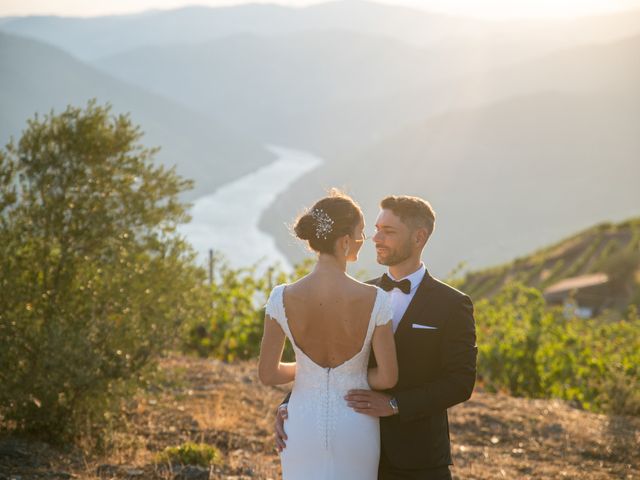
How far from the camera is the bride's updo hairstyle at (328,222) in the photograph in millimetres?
3582

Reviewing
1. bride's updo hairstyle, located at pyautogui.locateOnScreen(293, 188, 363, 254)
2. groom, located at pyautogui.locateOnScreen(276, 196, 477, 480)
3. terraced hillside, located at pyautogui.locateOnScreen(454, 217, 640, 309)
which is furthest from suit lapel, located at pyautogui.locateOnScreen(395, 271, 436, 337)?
terraced hillside, located at pyautogui.locateOnScreen(454, 217, 640, 309)

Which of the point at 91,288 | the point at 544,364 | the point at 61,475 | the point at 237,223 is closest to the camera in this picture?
the point at 61,475

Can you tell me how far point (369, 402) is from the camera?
372cm

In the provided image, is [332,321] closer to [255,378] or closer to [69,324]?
[69,324]

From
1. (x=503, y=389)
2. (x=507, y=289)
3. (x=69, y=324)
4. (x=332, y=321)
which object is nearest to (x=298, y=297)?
(x=332, y=321)

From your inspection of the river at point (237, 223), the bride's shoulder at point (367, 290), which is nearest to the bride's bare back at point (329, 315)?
the bride's shoulder at point (367, 290)

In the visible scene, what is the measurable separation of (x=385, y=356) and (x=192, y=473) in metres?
3.34

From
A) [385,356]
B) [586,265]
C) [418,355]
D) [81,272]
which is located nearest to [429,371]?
[418,355]

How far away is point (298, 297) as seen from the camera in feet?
12.0

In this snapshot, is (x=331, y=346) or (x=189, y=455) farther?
(x=189, y=455)

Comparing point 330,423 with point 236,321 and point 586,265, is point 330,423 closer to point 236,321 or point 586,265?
point 236,321

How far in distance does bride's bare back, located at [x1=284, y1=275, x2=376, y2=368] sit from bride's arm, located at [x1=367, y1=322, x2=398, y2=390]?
0.24 ft

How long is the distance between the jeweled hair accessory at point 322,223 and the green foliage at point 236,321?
30.6ft

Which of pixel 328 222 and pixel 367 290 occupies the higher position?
pixel 328 222
